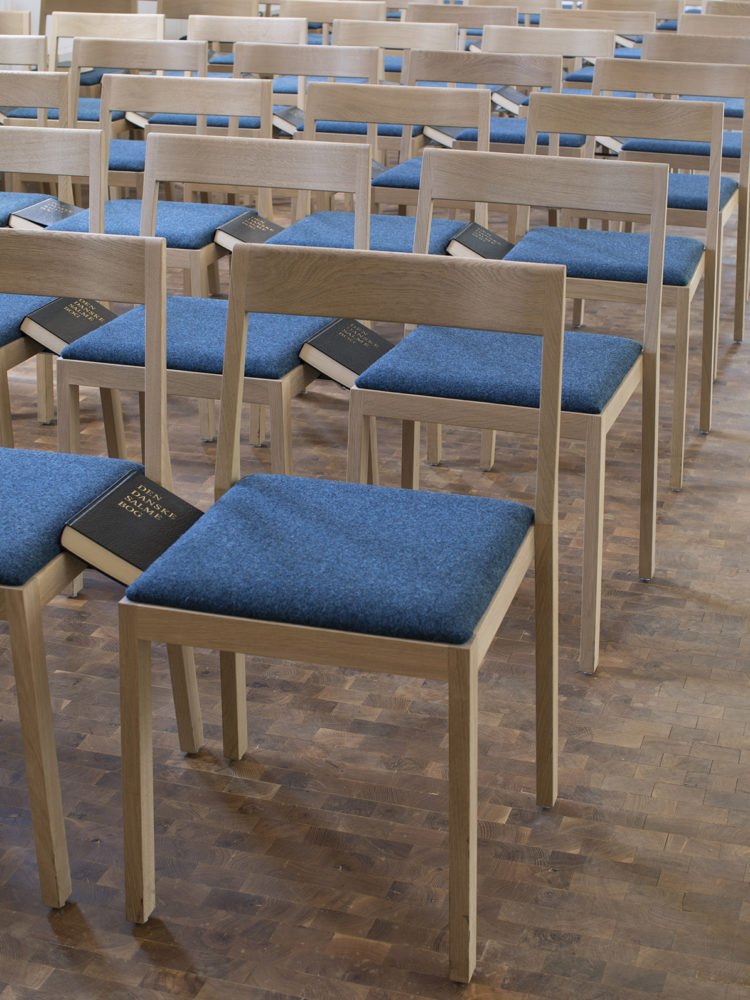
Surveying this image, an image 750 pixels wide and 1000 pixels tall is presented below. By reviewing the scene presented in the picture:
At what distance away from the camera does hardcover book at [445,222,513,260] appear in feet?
9.62

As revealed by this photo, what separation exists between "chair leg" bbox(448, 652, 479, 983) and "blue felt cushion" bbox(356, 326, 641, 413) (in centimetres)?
79

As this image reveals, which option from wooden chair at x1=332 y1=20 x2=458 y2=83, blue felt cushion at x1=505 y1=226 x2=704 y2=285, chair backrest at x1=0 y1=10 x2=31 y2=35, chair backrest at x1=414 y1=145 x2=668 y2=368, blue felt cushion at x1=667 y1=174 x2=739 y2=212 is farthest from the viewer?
chair backrest at x1=0 y1=10 x2=31 y2=35

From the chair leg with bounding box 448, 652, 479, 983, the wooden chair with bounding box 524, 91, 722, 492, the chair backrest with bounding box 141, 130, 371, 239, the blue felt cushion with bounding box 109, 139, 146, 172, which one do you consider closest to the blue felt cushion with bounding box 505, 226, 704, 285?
the wooden chair with bounding box 524, 91, 722, 492

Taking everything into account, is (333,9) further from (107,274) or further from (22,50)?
(107,274)

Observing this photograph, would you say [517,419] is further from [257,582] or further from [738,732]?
[257,582]

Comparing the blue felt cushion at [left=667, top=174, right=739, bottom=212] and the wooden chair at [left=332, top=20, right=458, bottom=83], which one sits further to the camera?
the wooden chair at [left=332, top=20, right=458, bottom=83]

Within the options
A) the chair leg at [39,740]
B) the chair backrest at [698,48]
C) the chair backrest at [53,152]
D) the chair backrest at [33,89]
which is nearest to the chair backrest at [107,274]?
the chair leg at [39,740]

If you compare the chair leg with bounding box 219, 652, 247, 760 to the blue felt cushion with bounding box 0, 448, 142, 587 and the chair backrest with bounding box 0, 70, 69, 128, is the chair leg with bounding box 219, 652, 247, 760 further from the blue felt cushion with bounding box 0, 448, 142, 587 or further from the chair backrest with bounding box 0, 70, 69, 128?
the chair backrest with bounding box 0, 70, 69, 128

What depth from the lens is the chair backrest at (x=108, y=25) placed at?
13.5 ft

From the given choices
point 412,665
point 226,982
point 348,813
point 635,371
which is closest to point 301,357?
point 635,371

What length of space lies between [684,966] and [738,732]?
1.87 feet

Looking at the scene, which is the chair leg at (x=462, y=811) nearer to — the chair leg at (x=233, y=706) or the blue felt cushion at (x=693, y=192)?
the chair leg at (x=233, y=706)

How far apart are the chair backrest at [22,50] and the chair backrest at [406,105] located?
1.14m

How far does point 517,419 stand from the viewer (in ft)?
6.87
